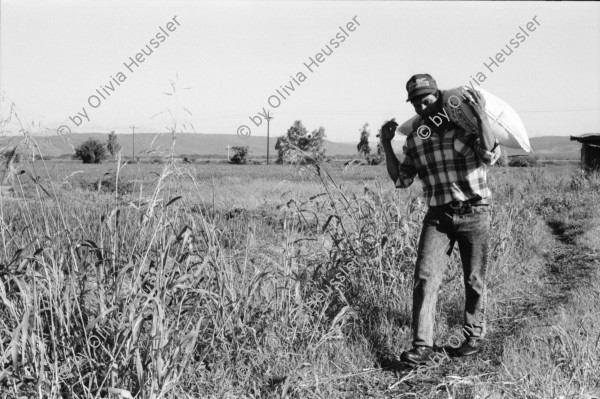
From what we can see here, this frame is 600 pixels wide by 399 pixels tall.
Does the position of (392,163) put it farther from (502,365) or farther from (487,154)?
(502,365)

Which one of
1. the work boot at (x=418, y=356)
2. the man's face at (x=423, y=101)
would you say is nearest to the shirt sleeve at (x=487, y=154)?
the man's face at (x=423, y=101)

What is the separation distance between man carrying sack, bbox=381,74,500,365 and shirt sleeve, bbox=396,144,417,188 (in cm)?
5

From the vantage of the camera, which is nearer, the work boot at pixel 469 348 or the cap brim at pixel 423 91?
the cap brim at pixel 423 91

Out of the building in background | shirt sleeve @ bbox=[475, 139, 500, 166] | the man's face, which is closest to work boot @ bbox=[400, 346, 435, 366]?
shirt sleeve @ bbox=[475, 139, 500, 166]

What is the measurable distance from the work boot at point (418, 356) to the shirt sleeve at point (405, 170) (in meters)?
1.11

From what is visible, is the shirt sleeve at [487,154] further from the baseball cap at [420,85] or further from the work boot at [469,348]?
the work boot at [469,348]

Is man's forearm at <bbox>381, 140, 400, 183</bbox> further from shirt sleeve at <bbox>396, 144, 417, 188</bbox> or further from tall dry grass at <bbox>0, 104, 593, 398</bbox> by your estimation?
tall dry grass at <bbox>0, 104, 593, 398</bbox>

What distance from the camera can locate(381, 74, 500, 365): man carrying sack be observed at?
388 cm

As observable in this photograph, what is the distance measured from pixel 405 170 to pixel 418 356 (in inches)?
49.6

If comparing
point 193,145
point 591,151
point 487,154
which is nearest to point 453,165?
point 487,154

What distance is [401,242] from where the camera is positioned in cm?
504

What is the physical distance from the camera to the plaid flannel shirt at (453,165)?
12.7ft

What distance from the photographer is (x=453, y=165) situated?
390 centimetres

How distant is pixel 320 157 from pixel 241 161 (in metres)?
67.3
